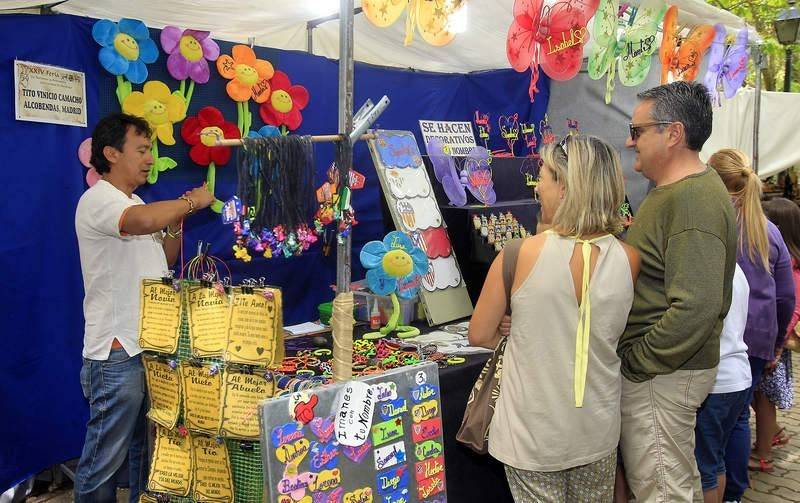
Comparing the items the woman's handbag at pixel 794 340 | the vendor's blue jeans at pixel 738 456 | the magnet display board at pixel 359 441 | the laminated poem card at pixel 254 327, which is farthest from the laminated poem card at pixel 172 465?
the woman's handbag at pixel 794 340

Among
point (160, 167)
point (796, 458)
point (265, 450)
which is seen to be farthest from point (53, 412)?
point (796, 458)

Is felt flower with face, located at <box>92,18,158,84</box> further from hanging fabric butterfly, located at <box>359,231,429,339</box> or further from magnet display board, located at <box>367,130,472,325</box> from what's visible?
hanging fabric butterfly, located at <box>359,231,429,339</box>

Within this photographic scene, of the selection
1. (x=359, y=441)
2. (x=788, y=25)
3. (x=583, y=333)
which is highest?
(x=788, y=25)

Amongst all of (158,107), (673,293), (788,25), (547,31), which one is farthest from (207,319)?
(788,25)

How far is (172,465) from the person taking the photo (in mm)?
1861

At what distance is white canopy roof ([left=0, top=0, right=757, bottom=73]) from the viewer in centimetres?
283

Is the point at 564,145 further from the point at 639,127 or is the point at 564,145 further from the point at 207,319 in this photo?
the point at 207,319

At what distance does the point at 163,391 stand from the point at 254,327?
1.42 feet

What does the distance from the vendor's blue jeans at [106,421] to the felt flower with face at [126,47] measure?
1.29 meters

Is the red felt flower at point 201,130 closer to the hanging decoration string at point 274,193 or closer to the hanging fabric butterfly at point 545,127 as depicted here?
the hanging decoration string at point 274,193

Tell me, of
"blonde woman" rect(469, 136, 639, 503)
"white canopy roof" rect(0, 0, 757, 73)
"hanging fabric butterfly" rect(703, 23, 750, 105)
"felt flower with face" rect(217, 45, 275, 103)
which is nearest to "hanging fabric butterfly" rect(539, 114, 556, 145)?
"white canopy roof" rect(0, 0, 757, 73)

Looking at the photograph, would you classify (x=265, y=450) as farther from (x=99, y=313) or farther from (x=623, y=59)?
(x=623, y=59)

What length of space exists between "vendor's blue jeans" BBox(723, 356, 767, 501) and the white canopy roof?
2095 mm

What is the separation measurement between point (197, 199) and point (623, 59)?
231 cm
